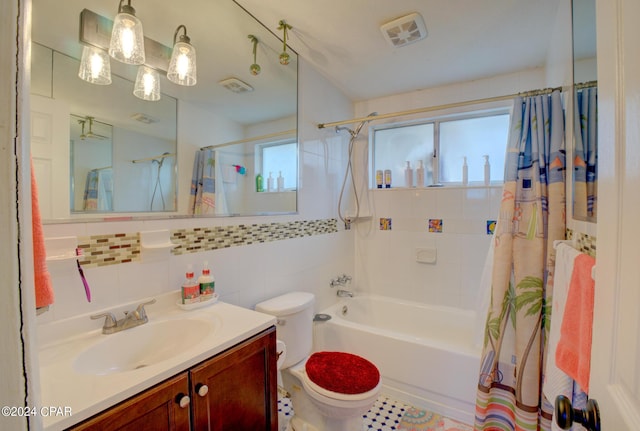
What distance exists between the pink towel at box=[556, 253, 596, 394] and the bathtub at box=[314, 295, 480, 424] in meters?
1.13

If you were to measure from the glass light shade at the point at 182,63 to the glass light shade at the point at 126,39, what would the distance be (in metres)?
0.16

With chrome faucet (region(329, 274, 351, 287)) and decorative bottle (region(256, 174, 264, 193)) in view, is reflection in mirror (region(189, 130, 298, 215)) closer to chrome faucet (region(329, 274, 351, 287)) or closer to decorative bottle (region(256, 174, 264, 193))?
decorative bottle (region(256, 174, 264, 193))

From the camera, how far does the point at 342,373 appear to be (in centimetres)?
146

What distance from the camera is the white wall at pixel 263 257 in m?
1.03

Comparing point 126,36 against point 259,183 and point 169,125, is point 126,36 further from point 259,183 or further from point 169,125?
point 259,183

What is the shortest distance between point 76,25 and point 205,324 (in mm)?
1218

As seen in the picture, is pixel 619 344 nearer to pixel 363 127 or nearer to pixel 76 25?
pixel 76 25

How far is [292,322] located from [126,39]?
1.55m

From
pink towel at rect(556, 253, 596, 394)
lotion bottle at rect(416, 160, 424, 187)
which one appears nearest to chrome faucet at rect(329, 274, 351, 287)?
lotion bottle at rect(416, 160, 424, 187)

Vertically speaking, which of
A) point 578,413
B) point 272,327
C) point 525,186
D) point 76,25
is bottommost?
point 272,327

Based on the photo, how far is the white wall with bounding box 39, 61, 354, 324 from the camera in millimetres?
1034

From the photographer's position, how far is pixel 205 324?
1.15m

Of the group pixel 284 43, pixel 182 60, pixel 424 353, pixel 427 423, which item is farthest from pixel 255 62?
pixel 427 423

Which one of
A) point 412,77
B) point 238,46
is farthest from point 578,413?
point 412,77
